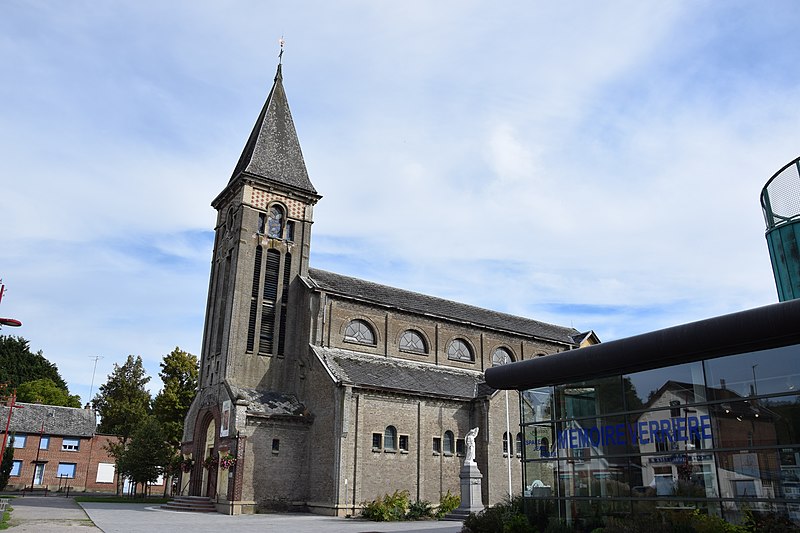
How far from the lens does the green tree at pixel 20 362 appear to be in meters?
70.5

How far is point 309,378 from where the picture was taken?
31.8 meters

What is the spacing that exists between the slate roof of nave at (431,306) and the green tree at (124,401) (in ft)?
57.7

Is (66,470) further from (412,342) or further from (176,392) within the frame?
(412,342)

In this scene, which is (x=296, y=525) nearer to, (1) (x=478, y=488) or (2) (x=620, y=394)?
(1) (x=478, y=488)

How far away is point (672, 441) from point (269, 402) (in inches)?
842

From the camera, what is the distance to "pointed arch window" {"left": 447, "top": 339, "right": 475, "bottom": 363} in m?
38.6

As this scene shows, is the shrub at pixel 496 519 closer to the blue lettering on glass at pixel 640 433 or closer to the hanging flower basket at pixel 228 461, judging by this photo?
the blue lettering on glass at pixel 640 433

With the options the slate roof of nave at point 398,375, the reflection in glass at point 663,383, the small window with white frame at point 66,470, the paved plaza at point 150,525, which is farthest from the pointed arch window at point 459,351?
the small window with white frame at point 66,470

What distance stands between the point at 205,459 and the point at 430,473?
11.4 metres

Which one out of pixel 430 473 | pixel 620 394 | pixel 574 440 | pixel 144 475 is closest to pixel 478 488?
pixel 430 473

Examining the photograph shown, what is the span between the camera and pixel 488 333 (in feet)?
133

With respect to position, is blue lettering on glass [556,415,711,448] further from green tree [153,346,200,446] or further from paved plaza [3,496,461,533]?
green tree [153,346,200,446]

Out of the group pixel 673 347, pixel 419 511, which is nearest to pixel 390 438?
pixel 419 511

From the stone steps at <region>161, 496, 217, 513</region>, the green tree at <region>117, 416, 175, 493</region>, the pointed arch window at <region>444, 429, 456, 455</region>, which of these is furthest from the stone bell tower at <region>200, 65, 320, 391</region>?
the pointed arch window at <region>444, 429, 456, 455</region>
